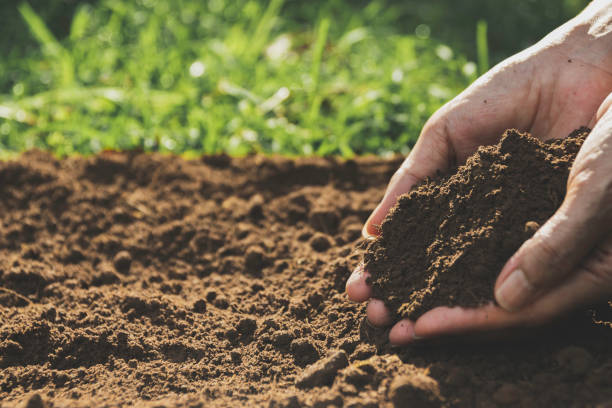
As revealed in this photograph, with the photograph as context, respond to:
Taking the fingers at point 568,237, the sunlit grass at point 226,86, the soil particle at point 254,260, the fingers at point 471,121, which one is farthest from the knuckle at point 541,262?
the sunlit grass at point 226,86

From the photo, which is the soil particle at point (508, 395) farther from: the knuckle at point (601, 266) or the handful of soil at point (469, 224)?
the knuckle at point (601, 266)

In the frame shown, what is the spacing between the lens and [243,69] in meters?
4.20

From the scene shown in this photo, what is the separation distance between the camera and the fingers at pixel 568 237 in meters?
1.65

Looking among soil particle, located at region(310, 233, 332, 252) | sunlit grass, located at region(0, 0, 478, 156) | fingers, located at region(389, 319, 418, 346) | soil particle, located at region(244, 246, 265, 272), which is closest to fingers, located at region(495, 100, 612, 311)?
fingers, located at region(389, 319, 418, 346)

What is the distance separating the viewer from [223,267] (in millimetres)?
2785

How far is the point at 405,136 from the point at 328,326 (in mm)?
1728

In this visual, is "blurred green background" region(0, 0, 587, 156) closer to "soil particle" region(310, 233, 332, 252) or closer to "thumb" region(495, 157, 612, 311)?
"soil particle" region(310, 233, 332, 252)

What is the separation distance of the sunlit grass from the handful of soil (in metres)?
1.48

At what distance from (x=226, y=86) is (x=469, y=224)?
2468mm

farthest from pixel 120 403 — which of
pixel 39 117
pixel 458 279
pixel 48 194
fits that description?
pixel 39 117

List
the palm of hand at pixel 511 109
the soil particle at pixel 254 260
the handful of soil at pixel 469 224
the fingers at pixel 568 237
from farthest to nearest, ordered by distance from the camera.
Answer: the soil particle at pixel 254 260 < the palm of hand at pixel 511 109 < the handful of soil at pixel 469 224 < the fingers at pixel 568 237

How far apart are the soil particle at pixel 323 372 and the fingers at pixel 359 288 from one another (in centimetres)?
29

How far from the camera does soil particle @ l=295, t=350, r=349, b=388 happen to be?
6.21 feet

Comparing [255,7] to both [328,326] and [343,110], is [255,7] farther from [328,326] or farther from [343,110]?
[328,326]
